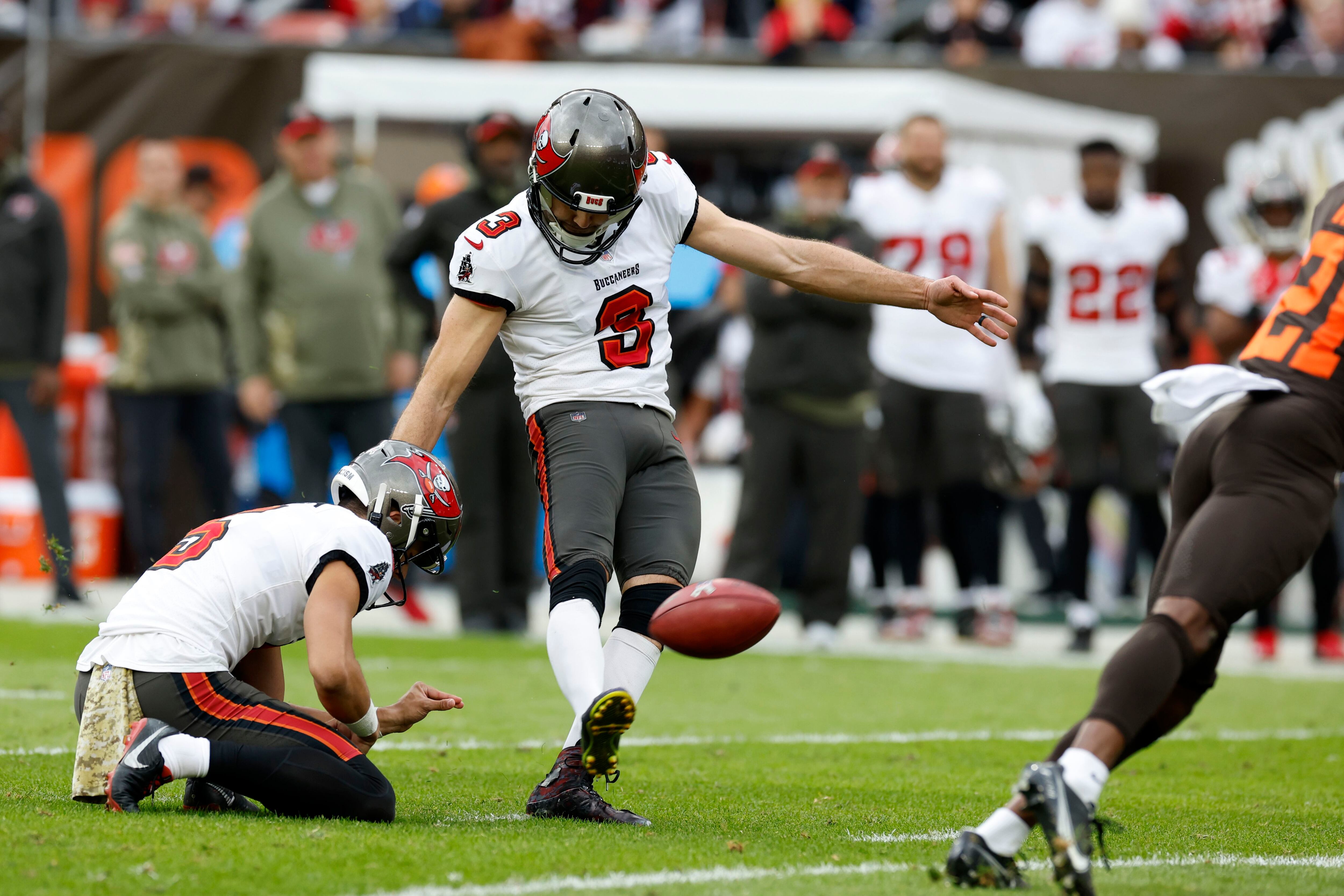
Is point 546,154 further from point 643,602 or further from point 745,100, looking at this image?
point 745,100

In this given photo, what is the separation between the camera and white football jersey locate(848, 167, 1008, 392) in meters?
9.02

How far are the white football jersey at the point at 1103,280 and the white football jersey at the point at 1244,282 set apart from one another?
33 cm

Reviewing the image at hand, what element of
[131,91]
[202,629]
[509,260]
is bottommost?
[202,629]

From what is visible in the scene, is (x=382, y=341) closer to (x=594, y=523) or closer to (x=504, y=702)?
(x=504, y=702)

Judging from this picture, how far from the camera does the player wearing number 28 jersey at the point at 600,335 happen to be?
161 inches

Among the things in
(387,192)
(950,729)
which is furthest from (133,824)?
(387,192)

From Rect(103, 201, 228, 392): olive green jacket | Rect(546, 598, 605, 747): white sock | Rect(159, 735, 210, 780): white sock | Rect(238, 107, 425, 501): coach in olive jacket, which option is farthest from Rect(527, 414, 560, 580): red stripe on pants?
Rect(103, 201, 228, 392): olive green jacket

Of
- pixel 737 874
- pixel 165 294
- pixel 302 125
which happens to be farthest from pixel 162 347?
pixel 737 874

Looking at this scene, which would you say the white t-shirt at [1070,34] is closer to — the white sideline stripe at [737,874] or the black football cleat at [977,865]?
the white sideline stripe at [737,874]

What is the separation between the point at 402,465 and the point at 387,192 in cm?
565

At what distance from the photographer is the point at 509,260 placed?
422 cm

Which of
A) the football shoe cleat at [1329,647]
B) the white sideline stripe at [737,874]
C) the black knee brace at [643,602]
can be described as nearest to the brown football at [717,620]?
the black knee brace at [643,602]

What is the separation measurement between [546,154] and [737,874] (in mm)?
1816

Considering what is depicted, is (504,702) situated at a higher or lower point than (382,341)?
lower
